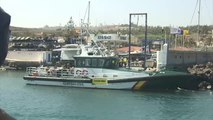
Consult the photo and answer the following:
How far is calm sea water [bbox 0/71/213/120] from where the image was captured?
2358cm

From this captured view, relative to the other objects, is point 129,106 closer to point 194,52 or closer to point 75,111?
point 75,111

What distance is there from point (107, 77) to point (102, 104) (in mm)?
8819

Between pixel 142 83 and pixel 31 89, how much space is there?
7956 millimetres

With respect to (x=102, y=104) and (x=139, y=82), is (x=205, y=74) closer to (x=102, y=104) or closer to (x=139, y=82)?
(x=139, y=82)

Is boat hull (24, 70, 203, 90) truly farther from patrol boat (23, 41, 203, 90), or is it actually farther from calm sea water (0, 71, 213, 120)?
calm sea water (0, 71, 213, 120)

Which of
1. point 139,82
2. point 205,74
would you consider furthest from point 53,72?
point 205,74

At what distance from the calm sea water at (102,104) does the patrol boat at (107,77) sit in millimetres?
1054

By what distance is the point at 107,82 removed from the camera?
36531 millimetres

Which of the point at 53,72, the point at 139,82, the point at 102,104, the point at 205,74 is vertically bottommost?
the point at 102,104

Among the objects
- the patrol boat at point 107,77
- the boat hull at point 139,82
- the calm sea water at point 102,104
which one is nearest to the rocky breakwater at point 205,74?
the patrol boat at point 107,77

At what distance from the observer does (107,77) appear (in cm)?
3684

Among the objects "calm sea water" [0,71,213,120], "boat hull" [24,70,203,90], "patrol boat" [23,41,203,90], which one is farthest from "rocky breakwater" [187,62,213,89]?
"calm sea water" [0,71,213,120]

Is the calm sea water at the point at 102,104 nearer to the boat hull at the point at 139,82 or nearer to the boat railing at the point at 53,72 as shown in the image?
the boat hull at the point at 139,82

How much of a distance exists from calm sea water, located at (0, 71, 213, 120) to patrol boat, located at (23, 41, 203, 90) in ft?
3.46
